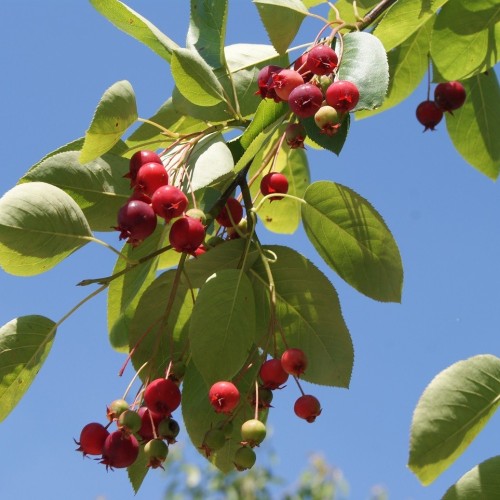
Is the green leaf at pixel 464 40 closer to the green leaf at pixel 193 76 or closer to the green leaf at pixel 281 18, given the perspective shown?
the green leaf at pixel 281 18

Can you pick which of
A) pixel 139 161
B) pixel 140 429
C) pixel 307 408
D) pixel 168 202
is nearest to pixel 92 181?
pixel 139 161

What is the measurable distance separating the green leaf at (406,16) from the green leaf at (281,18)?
0.52 ft

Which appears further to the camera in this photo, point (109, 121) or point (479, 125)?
point (479, 125)

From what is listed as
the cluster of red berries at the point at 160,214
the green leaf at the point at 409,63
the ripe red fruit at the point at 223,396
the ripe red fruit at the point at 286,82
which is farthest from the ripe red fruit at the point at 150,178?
the green leaf at the point at 409,63

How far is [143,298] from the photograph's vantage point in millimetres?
1598

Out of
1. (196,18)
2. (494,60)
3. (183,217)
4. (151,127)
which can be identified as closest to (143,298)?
(183,217)

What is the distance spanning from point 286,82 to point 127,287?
1.63 feet

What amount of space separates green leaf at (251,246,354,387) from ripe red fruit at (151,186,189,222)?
23cm

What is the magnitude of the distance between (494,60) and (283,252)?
57cm

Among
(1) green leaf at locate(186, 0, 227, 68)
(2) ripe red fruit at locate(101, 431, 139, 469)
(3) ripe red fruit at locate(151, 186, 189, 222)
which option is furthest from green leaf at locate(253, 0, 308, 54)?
(2) ripe red fruit at locate(101, 431, 139, 469)

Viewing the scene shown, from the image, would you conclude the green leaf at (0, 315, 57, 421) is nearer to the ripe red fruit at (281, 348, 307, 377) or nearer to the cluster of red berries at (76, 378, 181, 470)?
the cluster of red berries at (76, 378, 181, 470)

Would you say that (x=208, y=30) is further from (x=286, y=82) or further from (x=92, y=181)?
(x=92, y=181)

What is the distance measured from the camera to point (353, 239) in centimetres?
157

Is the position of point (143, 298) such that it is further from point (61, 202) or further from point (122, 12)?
point (122, 12)
